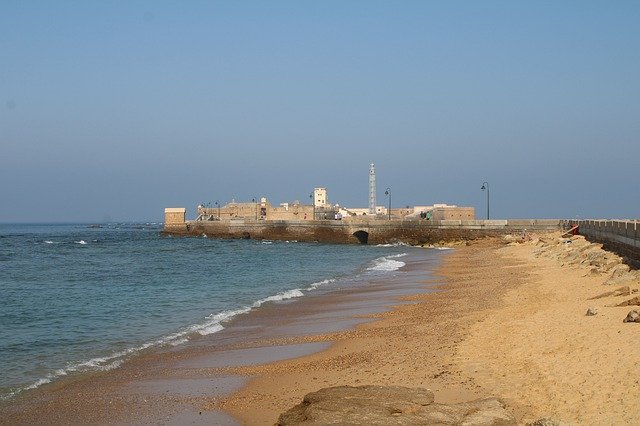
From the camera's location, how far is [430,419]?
7098mm

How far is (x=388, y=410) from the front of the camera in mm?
7328

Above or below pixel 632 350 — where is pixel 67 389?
below

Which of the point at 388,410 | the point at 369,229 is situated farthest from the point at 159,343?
the point at 369,229

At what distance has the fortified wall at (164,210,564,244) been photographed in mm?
63719

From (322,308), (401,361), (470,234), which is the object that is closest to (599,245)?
(322,308)

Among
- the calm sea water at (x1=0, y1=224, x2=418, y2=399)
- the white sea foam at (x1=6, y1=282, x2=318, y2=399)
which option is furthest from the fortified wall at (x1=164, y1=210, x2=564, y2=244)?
the white sea foam at (x1=6, y1=282, x2=318, y2=399)

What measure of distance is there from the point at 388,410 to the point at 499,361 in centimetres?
346

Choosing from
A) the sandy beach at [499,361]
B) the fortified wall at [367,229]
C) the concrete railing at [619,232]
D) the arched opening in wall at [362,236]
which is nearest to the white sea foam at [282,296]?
the sandy beach at [499,361]

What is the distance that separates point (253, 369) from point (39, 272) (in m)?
27.2

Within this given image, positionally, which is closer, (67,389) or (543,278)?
(67,389)

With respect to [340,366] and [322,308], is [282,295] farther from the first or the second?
[340,366]

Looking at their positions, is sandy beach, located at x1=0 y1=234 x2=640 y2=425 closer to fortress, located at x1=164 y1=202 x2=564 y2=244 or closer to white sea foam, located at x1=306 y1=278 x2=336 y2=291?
white sea foam, located at x1=306 y1=278 x2=336 y2=291

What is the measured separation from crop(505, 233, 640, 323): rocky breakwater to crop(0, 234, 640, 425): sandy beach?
0.10 metres

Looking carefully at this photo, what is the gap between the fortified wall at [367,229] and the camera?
209ft
